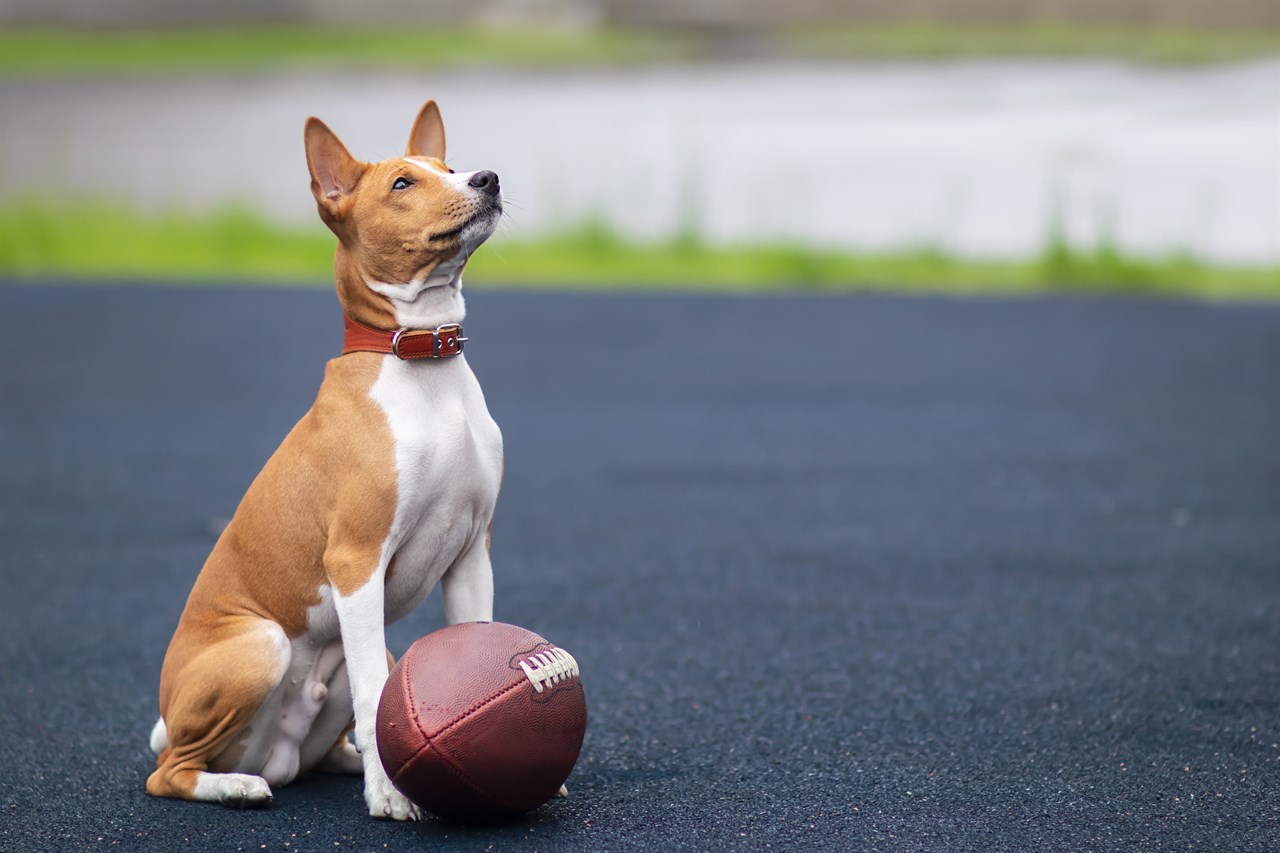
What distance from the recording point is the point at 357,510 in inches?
99.8

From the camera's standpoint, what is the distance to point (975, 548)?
197 inches

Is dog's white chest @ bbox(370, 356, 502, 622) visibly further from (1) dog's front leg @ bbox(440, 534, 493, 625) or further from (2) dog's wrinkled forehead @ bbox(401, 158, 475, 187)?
(2) dog's wrinkled forehead @ bbox(401, 158, 475, 187)

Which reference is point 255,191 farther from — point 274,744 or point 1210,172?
point 274,744

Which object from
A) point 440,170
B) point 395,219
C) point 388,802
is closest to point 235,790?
point 388,802

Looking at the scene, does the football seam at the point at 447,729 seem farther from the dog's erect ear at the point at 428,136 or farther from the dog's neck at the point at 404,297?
the dog's erect ear at the point at 428,136

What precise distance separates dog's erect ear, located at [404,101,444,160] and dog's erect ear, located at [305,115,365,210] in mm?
192

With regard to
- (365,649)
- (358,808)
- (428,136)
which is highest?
(428,136)

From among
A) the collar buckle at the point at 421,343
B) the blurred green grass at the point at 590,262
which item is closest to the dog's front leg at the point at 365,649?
the collar buckle at the point at 421,343

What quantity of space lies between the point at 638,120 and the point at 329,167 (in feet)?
34.5

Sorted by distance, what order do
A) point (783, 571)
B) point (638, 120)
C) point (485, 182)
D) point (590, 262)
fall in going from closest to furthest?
point (485, 182), point (783, 571), point (590, 262), point (638, 120)

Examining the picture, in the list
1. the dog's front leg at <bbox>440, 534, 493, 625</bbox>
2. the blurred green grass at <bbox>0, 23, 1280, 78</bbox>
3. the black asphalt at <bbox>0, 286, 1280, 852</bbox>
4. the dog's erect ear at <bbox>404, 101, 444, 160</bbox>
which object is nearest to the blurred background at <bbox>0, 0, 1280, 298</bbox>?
the blurred green grass at <bbox>0, 23, 1280, 78</bbox>

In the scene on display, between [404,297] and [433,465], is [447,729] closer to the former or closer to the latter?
[433,465]

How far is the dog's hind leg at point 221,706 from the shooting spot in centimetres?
260

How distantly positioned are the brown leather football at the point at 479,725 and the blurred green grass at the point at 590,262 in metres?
9.49
